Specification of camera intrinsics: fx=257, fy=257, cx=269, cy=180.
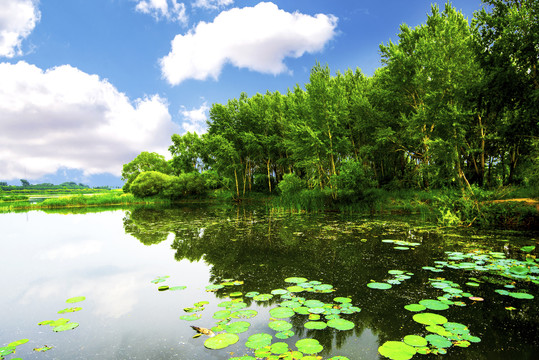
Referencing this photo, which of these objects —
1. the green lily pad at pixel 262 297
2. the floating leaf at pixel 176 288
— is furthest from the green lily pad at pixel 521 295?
the floating leaf at pixel 176 288

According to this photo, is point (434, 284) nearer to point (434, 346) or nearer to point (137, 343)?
point (434, 346)

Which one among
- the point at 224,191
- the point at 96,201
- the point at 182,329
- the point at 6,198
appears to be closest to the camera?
the point at 182,329

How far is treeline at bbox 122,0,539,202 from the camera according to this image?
1134 centimetres

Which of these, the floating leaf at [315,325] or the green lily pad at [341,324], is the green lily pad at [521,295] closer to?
the green lily pad at [341,324]

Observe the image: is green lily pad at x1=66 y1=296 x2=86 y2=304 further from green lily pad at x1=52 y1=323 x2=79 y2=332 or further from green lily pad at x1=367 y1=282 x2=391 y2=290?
green lily pad at x1=367 y1=282 x2=391 y2=290

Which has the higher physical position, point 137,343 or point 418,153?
point 418,153

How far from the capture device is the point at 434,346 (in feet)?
9.88

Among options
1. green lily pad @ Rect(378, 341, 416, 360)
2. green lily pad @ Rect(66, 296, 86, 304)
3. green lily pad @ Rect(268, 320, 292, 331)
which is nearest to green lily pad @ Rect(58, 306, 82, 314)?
green lily pad @ Rect(66, 296, 86, 304)

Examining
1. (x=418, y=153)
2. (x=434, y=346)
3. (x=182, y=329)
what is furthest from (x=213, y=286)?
(x=418, y=153)

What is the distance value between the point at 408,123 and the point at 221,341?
23178 millimetres

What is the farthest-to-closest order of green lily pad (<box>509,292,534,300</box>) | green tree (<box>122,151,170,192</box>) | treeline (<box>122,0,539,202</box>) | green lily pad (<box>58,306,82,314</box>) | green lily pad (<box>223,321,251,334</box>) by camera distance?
green tree (<box>122,151,170,192</box>) → treeline (<box>122,0,539,202</box>) → green lily pad (<box>58,306,82,314</box>) → green lily pad (<box>509,292,534,300</box>) → green lily pad (<box>223,321,251,334</box>)

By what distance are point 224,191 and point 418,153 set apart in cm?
2841

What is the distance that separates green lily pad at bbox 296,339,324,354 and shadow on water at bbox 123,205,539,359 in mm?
96

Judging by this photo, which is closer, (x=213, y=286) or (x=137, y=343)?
(x=137, y=343)
